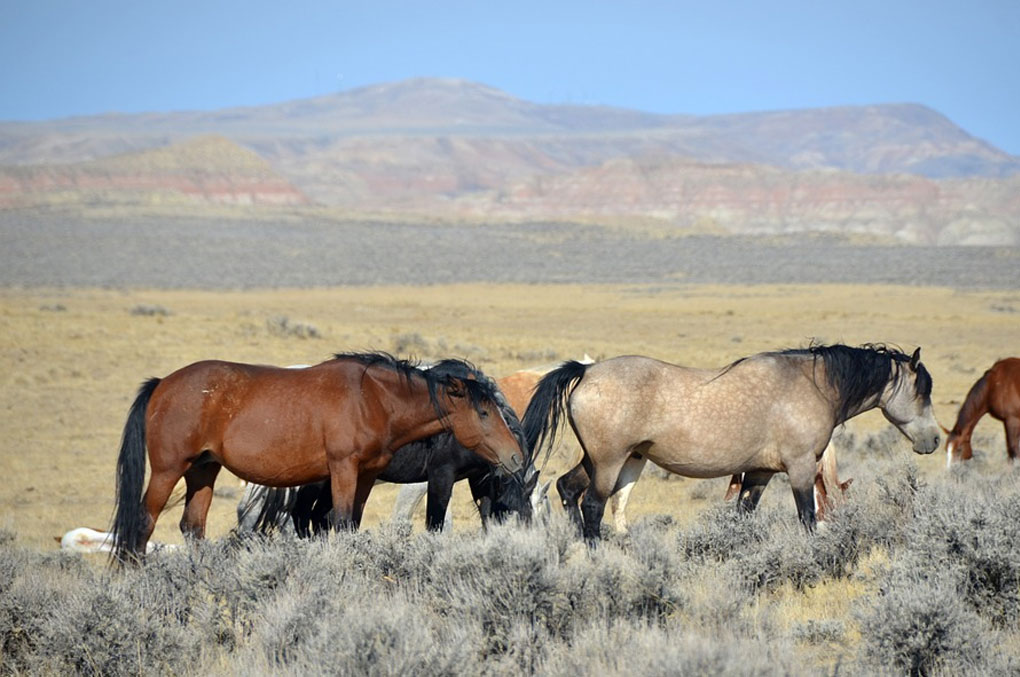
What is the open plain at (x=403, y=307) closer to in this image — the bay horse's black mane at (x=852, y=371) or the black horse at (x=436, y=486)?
the black horse at (x=436, y=486)

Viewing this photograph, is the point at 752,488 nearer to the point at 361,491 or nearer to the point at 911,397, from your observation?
the point at 911,397

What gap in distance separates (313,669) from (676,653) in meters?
1.48

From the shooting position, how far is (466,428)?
7.64 meters

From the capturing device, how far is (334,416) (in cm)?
722

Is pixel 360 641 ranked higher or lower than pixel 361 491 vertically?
higher

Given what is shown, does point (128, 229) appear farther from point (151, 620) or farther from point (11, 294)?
point (151, 620)

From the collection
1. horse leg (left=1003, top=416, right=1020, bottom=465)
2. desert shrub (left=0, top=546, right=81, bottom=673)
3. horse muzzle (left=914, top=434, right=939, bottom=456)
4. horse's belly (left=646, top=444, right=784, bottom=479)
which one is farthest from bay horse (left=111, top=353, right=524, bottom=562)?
horse leg (left=1003, top=416, right=1020, bottom=465)

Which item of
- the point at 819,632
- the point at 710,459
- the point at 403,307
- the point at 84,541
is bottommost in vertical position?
the point at 403,307

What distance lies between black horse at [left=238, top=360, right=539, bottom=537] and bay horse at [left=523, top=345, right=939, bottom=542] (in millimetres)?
435

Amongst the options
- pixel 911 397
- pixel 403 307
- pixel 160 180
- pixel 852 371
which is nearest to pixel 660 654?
pixel 852 371

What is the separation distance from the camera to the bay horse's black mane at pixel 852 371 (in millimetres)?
8078

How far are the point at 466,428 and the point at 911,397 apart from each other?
3403 mm

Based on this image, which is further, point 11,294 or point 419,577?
point 11,294

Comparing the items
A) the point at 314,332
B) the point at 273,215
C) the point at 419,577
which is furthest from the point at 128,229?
the point at 419,577
